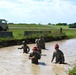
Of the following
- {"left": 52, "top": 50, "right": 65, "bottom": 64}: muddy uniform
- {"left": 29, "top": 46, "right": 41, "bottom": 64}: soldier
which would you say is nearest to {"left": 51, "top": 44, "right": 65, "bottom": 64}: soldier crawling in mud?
{"left": 52, "top": 50, "right": 65, "bottom": 64}: muddy uniform

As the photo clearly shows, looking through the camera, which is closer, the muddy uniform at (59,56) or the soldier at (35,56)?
the muddy uniform at (59,56)

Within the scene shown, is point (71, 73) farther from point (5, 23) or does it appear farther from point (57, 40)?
point (5, 23)

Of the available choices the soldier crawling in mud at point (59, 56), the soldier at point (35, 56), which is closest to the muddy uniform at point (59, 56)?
the soldier crawling in mud at point (59, 56)

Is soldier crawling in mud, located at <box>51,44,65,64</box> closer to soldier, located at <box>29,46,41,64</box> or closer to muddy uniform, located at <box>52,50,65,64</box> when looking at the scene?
muddy uniform, located at <box>52,50,65,64</box>

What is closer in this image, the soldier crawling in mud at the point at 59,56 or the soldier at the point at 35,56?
the soldier crawling in mud at the point at 59,56

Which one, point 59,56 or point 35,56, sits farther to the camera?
point 35,56

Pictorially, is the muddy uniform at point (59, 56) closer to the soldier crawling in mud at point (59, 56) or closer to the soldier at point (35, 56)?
the soldier crawling in mud at point (59, 56)

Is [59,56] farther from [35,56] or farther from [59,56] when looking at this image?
[35,56]

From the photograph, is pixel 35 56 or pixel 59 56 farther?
pixel 35 56

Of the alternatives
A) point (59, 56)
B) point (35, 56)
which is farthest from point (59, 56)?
point (35, 56)

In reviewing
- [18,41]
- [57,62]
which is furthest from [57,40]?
[57,62]

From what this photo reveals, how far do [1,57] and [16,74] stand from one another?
6.04 metres

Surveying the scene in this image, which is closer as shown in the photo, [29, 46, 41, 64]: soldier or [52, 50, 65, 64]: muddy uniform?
[52, 50, 65, 64]: muddy uniform

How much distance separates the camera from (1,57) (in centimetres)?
1994
